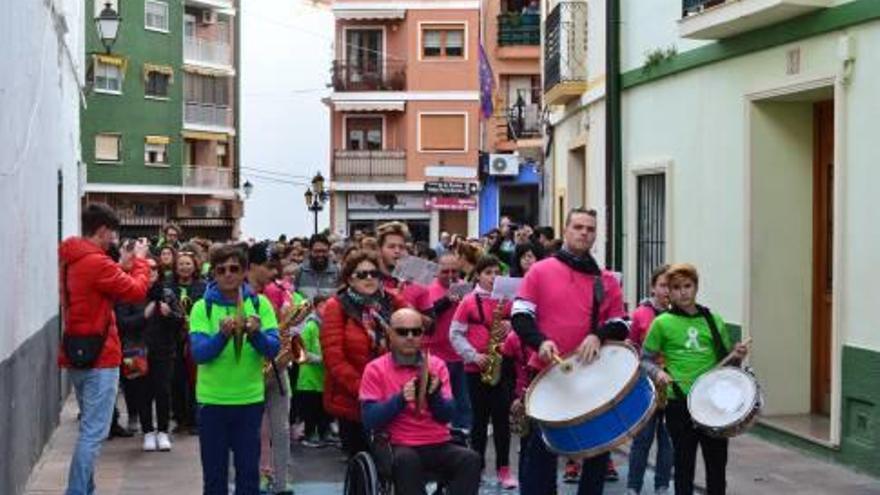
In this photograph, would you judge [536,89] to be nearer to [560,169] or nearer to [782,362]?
[560,169]

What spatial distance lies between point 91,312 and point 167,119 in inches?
1924

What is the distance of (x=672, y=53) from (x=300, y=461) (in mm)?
6095

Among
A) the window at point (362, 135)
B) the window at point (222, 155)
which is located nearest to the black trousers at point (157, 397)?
the window at point (362, 135)

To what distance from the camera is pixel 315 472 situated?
36.4 ft

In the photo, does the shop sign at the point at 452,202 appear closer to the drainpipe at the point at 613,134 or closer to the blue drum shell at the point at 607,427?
the drainpipe at the point at 613,134

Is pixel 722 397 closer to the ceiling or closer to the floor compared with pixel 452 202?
closer to the floor

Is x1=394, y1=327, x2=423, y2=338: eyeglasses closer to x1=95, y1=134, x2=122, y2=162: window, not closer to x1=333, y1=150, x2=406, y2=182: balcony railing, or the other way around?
x1=333, y1=150, x2=406, y2=182: balcony railing

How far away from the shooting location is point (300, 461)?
11.7 m

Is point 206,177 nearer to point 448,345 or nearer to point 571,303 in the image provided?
point 448,345

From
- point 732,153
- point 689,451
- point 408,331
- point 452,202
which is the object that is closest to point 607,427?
point 408,331

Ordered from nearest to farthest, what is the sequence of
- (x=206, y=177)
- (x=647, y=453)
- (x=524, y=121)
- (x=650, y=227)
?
(x=647, y=453)
(x=650, y=227)
(x=524, y=121)
(x=206, y=177)

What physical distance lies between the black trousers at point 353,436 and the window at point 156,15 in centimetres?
5011

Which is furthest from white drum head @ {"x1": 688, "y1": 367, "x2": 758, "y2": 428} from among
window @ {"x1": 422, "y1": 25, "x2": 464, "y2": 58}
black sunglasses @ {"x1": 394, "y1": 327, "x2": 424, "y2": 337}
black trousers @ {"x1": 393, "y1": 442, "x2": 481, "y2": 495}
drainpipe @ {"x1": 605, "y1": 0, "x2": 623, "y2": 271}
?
window @ {"x1": 422, "y1": 25, "x2": 464, "y2": 58}

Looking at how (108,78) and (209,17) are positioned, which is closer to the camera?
(108,78)
